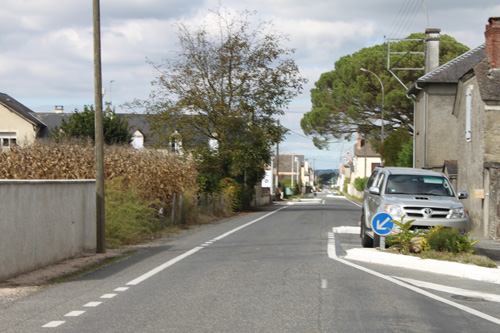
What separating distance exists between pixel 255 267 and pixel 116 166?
1293 cm

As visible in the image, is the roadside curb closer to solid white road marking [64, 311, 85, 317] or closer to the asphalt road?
the asphalt road

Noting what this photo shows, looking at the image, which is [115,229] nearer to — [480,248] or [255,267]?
[255,267]

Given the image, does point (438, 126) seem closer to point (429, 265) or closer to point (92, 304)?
point (429, 265)

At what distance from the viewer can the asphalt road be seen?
729cm

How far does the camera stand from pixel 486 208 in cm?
2175

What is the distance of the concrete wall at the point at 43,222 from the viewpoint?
34.8 feet

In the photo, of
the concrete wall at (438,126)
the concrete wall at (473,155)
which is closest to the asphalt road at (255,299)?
the concrete wall at (473,155)

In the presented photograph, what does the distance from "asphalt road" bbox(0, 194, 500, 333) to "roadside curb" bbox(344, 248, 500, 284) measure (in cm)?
32

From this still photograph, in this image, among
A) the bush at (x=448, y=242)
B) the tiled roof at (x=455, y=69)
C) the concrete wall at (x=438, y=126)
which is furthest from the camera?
the concrete wall at (x=438, y=126)

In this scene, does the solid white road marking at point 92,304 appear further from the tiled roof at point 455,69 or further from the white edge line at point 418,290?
the tiled roof at point 455,69

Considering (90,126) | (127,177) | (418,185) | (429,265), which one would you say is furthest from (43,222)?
(90,126)

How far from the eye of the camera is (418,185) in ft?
52.5

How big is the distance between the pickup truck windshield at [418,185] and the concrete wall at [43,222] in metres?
7.23

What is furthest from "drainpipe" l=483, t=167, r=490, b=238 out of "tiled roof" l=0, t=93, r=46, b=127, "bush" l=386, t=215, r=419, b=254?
"tiled roof" l=0, t=93, r=46, b=127
